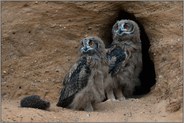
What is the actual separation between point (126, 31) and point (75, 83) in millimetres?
1964

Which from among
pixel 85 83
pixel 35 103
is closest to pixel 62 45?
pixel 85 83

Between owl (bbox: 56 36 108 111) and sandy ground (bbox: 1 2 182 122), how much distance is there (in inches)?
8.1

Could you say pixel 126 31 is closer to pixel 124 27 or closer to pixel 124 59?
pixel 124 27

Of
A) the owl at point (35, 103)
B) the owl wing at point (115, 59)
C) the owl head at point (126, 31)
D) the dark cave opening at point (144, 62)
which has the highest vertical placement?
the owl at point (35, 103)

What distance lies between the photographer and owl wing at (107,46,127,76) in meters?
10.9

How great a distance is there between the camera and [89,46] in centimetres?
Answer: 1029

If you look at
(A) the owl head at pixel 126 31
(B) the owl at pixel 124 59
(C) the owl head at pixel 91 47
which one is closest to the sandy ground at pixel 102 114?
(B) the owl at pixel 124 59

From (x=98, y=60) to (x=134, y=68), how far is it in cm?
127

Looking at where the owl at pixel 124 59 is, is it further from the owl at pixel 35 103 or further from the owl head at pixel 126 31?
the owl at pixel 35 103

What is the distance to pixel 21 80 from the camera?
36.5ft

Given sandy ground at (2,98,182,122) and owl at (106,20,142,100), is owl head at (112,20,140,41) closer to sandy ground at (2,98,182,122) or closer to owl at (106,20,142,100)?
owl at (106,20,142,100)

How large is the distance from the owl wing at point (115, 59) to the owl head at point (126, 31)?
30 centimetres

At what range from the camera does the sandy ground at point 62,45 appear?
33.7 ft

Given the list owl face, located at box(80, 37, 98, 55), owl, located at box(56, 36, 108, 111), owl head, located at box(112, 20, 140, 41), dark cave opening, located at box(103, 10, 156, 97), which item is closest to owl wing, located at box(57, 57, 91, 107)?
owl, located at box(56, 36, 108, 111)
